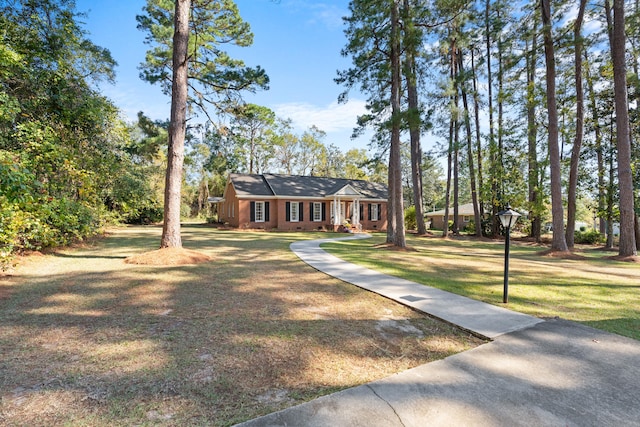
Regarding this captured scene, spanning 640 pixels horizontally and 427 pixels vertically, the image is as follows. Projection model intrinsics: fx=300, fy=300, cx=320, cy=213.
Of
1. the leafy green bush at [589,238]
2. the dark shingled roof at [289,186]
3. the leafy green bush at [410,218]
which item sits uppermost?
the dark shingled roof at [289,186]

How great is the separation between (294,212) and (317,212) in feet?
6.21

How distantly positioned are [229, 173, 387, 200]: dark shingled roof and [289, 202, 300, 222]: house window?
783 millimetres

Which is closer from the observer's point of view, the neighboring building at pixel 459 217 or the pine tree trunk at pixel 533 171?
the pine tree trunk at pixel 533 171

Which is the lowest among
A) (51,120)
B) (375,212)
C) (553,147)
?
(375,212)

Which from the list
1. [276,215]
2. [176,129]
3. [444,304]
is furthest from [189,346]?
[276,215]

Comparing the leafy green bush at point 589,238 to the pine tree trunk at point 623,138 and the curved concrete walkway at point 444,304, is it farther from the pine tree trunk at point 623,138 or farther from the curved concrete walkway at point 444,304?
the curved concrete walkway at point 444,304

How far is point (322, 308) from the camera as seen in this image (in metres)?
4.63

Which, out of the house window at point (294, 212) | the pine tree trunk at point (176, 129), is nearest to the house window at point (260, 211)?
the house window at point (294, 212)

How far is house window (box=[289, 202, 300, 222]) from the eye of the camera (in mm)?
23131

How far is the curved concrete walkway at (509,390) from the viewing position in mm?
2088

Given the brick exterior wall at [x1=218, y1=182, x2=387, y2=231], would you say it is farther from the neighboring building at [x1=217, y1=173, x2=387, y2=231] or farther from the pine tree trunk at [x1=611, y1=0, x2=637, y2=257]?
the pine tree trunk at [x1=611, y1=0, x2=637, y2=257]

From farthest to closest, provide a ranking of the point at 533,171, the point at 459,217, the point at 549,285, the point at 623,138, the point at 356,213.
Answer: the point at 459,217 < the point at 356,213 < the point at 533,171 < the point at 623,138 < the point at 549,285

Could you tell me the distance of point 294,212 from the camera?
76.4 ft

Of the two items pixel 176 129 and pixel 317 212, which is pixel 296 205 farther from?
pixel 176 129
